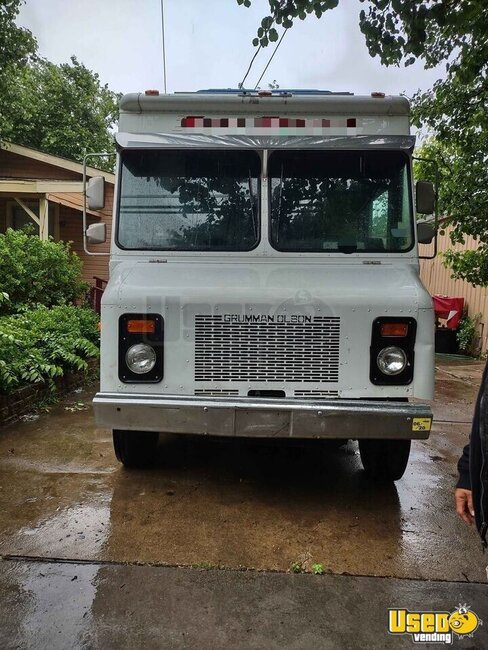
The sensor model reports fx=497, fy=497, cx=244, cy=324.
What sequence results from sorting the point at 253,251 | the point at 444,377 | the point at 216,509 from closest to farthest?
the point at 216,509, the point at 253,251, the point at 444,377

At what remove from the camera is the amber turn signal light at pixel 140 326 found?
332 centimetres

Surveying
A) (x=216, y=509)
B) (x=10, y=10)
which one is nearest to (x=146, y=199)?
(x=216, y=509)

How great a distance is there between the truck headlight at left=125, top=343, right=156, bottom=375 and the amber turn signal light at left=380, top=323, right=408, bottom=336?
1.54 metres

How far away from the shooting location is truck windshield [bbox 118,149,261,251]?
382 centimetres

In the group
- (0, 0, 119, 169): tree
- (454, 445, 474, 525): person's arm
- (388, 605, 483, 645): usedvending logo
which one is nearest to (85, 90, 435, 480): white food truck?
(388, 605, 483, 645): usedvending logo

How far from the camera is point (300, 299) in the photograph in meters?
3.32

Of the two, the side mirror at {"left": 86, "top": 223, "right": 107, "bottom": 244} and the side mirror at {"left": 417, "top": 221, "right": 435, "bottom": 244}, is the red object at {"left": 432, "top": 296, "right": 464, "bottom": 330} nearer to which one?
the side mirror at {"left": 417, "top": 221, "right": 435, "bottom": 244}

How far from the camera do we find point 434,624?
245 cm

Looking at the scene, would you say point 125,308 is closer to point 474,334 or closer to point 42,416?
point 42,416

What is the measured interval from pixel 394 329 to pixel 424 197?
4.62 feet

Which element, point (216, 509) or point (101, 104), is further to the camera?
point (101, 104)

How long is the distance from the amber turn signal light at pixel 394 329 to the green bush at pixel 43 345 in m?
3.74

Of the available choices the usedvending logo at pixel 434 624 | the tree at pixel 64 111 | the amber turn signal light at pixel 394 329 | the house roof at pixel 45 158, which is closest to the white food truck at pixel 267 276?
the amber turn signal light at pixel 394 329

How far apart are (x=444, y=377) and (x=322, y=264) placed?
606 cm
